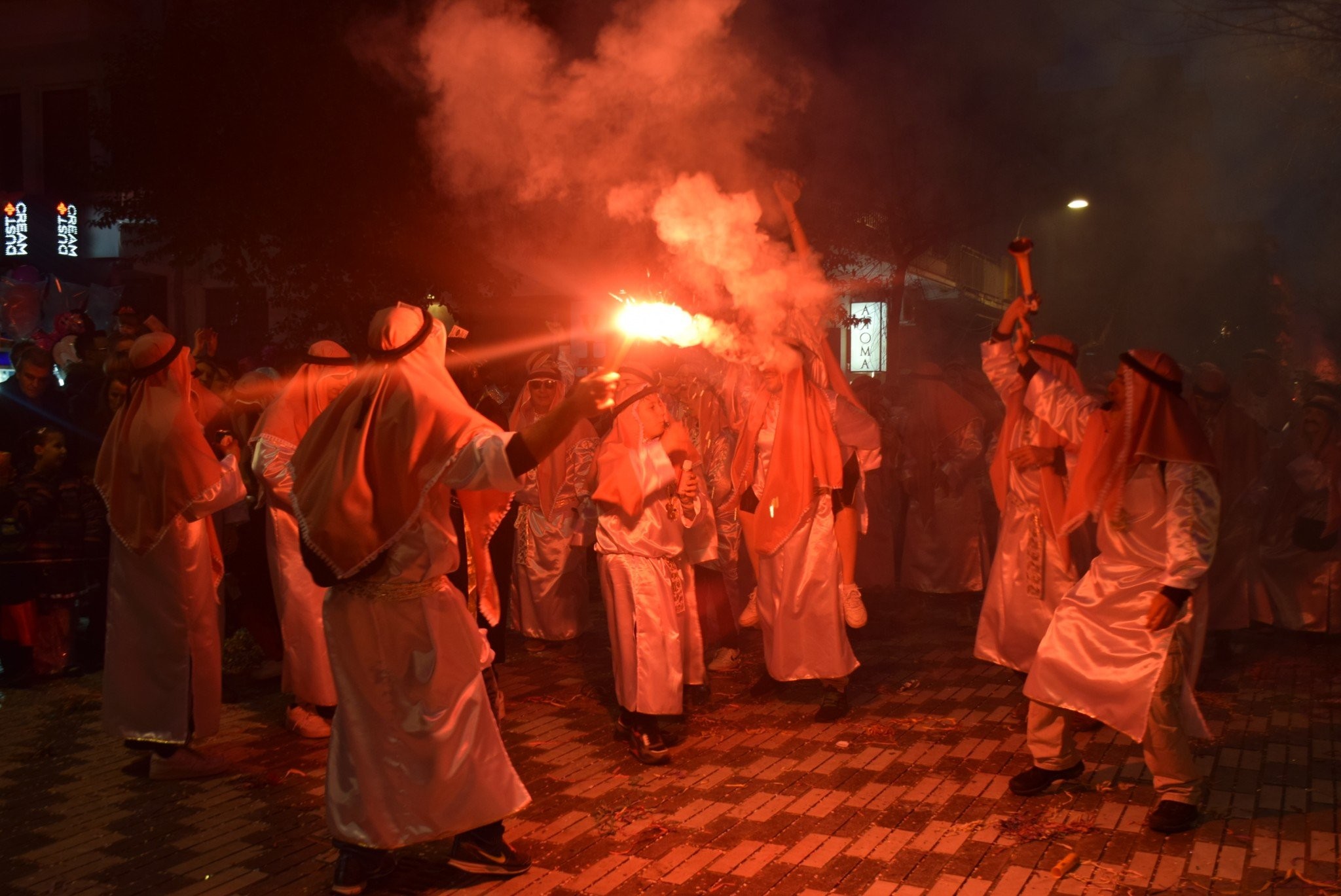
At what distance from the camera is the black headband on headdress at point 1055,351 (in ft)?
21.8

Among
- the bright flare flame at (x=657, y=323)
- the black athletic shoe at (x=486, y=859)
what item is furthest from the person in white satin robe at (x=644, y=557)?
the black athletic shoe at (x=486, y=859)

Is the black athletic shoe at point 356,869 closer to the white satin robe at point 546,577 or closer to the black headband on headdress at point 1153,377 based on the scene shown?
the black headband on headdress at point 1153,377

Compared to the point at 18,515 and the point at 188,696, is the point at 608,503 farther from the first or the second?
the point at 18,515

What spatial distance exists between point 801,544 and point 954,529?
12.9 ft

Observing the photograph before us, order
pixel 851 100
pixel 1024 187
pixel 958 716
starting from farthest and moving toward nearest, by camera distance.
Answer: pixel 1024 187 < pixel 851 100 < pixel 958 716

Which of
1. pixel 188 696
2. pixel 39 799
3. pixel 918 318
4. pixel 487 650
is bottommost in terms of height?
pixel 39 799

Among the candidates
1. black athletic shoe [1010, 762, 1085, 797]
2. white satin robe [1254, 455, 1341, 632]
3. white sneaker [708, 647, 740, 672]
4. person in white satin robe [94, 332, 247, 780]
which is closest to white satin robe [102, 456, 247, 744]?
person in white satin robe [94, 332, 247, 780]

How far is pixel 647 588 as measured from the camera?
611 cm

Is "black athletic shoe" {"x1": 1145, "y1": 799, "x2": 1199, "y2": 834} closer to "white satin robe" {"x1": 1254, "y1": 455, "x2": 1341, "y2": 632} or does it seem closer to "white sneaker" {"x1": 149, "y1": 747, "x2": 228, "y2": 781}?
"white sneaker" {"x1": 149, "y1": 747, "x2": 228, "y2": 781}

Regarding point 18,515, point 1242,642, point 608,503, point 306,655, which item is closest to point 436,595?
point 608,503

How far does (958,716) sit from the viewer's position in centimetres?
668

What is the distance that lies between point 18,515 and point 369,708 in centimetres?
535

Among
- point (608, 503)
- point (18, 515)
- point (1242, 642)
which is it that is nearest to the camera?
point (608, 503)

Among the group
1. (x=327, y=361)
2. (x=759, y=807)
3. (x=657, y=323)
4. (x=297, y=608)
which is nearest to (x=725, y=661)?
(x=759, y=807)
